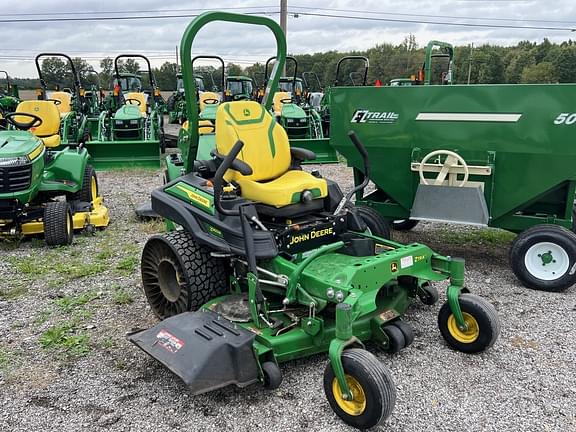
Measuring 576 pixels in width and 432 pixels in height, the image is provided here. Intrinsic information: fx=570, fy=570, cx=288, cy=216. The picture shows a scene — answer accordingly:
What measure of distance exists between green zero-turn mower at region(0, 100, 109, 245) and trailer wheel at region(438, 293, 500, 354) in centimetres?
374

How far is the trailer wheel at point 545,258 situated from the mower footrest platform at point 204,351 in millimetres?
2536

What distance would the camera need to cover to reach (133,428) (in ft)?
8.81

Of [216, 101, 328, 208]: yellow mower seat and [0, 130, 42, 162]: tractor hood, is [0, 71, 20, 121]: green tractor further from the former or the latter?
[216, 101, 328, 208]: yellow mower seat

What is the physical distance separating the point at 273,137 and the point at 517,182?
2.00 m

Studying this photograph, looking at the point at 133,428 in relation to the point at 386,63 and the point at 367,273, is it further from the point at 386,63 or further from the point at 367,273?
the point at 386,63

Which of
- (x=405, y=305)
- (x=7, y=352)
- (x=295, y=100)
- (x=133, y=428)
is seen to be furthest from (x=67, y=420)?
(x=295, y=100)

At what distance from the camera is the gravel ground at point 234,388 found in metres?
2.74

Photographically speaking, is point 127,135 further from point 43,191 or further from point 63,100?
point 43,191

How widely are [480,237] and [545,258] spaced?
1.51 meters

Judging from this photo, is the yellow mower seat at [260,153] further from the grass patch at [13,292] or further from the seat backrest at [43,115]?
the seat backrest at [43,115]

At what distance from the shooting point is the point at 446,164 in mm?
4672

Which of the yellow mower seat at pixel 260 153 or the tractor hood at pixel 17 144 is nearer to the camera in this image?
the yellow mower seat at pixel 260 153

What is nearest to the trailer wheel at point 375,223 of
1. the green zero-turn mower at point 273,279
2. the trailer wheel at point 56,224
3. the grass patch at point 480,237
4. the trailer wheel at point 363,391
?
the grass patch at point 480,237

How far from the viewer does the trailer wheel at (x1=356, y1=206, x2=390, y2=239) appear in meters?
5.07
